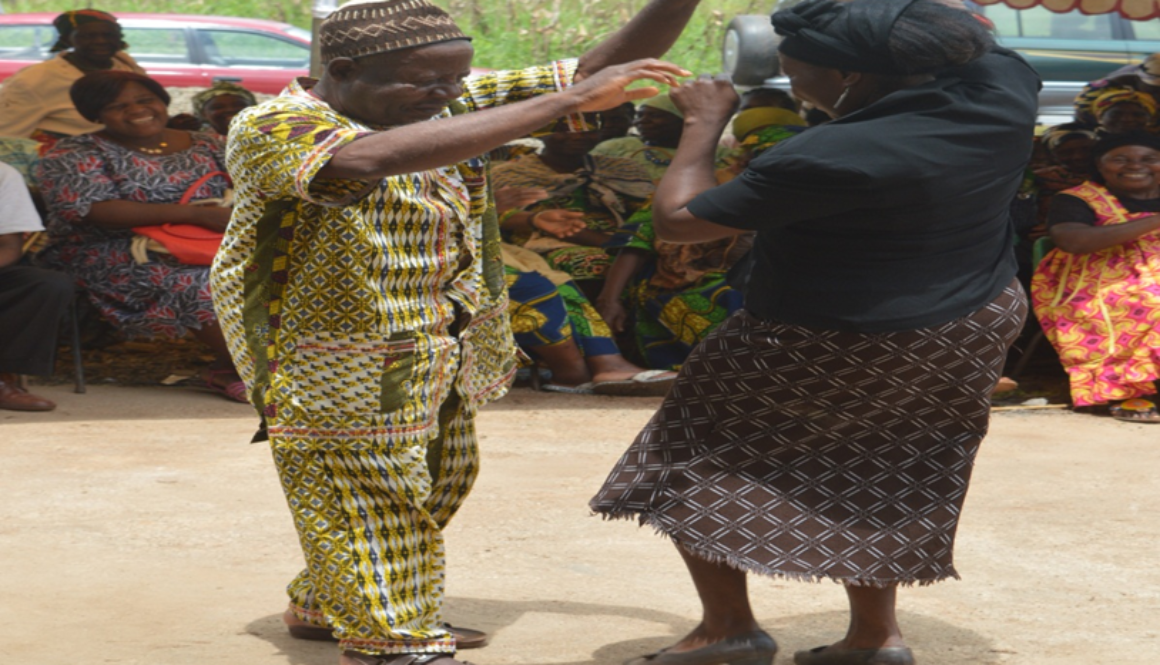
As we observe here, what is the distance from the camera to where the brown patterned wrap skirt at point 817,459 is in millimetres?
3076

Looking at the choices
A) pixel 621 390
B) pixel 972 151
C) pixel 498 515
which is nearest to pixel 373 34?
pixel 972 151

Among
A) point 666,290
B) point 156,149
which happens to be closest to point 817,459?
point 666,290

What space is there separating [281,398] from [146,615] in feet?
3.36

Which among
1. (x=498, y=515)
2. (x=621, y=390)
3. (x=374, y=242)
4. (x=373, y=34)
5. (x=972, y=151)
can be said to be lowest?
(x=621, y=390)

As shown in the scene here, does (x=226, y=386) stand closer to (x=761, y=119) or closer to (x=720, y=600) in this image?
(x=761, y=119)

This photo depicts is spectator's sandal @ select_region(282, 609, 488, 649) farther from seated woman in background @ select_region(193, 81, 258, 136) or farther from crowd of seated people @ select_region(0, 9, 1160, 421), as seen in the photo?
seated woman in background @ select_region(193, 81, 258, 136)

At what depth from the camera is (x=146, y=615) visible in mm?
3740

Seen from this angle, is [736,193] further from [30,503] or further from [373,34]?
[30,503]

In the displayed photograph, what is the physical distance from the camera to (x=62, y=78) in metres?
8.59

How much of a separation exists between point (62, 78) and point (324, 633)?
20.0 feet

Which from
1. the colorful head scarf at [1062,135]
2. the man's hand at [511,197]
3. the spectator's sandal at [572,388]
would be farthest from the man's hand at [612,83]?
the colorful head scarf at [1062,135]

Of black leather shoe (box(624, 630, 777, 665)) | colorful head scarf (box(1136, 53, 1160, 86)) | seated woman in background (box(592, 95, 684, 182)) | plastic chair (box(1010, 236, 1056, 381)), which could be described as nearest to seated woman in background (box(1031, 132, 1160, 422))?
plastic chair (box(1010, 236, 1056, 381))

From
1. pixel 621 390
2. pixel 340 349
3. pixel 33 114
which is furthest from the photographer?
pixel 33 114

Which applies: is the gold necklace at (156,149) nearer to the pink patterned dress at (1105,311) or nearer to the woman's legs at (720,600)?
the pink patterned dress at (1105,311)
